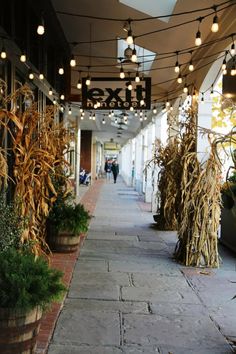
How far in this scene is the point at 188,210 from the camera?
5434 millimetres

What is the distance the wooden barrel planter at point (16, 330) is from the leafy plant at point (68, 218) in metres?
3.28

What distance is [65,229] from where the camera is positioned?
5.89 meters

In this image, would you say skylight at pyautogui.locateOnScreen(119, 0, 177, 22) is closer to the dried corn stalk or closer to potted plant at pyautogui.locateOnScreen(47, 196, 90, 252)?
the dried corn stalk

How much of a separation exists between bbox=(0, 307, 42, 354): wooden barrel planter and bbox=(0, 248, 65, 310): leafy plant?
0.16ft

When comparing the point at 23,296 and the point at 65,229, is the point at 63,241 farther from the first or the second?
the point at 23,296

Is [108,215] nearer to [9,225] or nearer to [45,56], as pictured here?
[45,56]

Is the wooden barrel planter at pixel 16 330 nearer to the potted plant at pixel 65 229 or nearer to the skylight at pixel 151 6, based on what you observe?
the potted plant at pixel 65 229

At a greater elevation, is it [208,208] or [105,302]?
[208,208]

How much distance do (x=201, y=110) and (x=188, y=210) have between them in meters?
1.67

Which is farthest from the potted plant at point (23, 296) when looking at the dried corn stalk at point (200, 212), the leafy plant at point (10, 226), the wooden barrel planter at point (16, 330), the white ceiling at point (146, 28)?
the white ceiling at point (146, 28)

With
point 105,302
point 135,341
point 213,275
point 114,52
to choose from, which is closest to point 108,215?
point 114,52

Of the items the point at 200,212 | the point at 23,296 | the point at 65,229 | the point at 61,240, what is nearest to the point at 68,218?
the point at 65,229

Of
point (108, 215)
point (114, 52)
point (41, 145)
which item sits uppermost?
point (114, 52)

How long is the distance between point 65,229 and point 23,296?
11.0 feet
